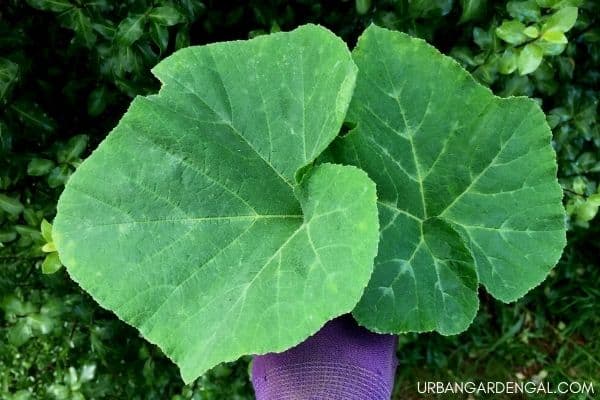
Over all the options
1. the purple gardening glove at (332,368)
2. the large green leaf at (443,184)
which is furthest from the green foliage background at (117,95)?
the purple gardening glove at (332,368)

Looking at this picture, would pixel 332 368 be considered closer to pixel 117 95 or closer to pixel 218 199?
pixel 218 199

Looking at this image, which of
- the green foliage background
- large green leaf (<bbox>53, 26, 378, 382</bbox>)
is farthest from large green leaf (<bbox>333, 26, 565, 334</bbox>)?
the green foliage background

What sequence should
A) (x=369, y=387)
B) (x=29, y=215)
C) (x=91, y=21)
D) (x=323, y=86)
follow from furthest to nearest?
(x=29, y=215)
(x=91, y=21)
(x=369, y=387)
(x=323, y=86)

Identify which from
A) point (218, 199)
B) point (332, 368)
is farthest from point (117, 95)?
point (332, 368)

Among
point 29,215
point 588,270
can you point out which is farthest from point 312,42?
point 588,270

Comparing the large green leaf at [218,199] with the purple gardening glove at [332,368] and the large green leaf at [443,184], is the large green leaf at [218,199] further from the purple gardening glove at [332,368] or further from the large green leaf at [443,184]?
the purple gardening glove at [332,368]

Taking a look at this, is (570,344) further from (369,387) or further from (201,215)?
(201,215)
